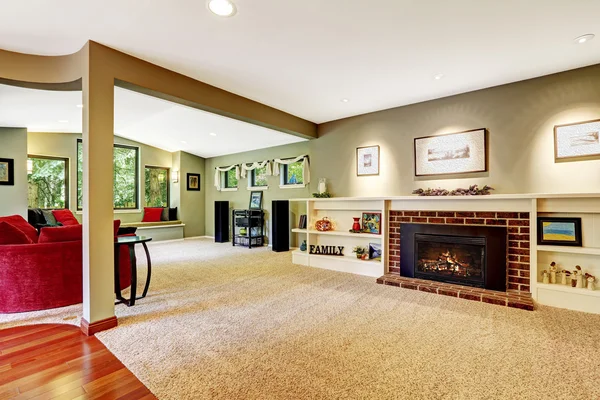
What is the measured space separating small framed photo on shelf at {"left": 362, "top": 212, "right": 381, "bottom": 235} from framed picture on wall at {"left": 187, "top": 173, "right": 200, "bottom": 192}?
5989 mm

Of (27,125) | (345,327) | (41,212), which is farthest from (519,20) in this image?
(41,212)

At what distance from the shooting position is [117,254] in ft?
9.95

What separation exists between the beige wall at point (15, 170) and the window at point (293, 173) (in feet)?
17.4

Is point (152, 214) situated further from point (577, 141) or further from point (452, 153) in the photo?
point (577, 141)

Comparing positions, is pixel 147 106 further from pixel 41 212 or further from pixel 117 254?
pixel 41 212

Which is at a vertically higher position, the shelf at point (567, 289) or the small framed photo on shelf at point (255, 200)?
the small framed photo on shelf at point (255, 200)

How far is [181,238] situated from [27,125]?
4.24m

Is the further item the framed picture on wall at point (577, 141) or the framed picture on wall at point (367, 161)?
the framed picture on wall at point (367, 161)

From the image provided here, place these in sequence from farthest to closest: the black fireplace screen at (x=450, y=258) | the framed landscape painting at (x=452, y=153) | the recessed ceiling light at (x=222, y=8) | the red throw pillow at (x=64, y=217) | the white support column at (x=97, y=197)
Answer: the red throw pillow at (x=64, y=217) → the framed landscape painting at (x=452, y=153) → the black fireplace screen at (x=450, y=258) → the white support column at (x=97, y=197) → the recessed ceiling light at (x=222, y=8)

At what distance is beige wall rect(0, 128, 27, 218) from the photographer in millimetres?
5410

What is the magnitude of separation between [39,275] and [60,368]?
4.71 feet

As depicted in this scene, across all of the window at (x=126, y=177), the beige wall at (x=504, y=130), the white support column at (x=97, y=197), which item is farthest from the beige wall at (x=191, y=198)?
the white support column at (x=97, y=197)

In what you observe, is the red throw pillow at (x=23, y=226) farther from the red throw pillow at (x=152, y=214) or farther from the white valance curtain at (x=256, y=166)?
the white valance curtain at (x=256, y=166)

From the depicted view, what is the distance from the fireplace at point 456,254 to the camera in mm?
3338
